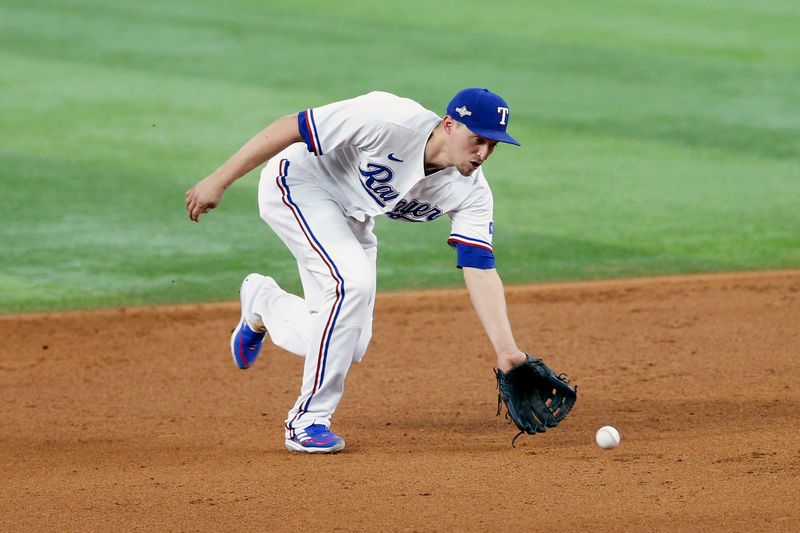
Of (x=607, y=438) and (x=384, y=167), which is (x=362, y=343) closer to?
(x=384, y=167)

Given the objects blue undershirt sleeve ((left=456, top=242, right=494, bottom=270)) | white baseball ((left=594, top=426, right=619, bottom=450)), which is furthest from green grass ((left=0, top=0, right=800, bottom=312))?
white baseball ((left=594, top=426, right=619, bottom=450))

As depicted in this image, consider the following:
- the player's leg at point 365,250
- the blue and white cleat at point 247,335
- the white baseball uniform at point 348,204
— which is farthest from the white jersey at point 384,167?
the blue and white cleat at point 247,335

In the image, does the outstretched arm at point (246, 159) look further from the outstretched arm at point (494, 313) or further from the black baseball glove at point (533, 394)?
the black baseball glove at point (533, 394)

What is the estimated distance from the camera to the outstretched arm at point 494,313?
5.16m

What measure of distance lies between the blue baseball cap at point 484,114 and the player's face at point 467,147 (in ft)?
0.09

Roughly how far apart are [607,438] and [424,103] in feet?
23.1

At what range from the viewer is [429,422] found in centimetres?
582

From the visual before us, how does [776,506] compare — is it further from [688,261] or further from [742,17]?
[742,17]

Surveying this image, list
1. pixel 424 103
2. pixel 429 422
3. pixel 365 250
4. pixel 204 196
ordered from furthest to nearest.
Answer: pixel 424 103 → pixel 429 422 → pixel 365 250 → pixel 204 196

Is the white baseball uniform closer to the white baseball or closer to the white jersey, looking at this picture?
the white jersey

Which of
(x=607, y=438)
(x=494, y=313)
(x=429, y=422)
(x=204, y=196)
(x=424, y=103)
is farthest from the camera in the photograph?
(x=424, y=103)

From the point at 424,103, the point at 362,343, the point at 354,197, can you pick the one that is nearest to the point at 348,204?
the point at 354,197

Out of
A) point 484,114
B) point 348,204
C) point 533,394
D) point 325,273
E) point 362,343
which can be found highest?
point 484,114

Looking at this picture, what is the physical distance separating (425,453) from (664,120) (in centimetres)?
725
